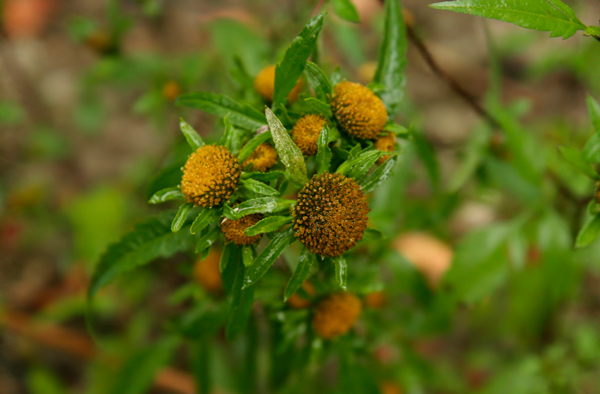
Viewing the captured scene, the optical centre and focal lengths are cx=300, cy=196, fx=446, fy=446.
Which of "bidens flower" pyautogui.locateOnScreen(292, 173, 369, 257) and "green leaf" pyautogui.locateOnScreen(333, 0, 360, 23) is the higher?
"green leaf" pyautogui.locateOnScreen(333, 0, 360, 23)

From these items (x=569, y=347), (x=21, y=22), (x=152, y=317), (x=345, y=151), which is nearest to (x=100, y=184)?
(x=152, y=317)

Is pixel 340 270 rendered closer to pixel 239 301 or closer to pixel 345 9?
pixel 239 301

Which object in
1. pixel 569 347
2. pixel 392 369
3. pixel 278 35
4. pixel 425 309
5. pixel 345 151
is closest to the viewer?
pixel 345 151

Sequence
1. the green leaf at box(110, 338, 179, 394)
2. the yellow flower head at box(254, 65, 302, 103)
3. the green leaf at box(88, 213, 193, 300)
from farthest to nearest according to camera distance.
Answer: the green leaf at box(110, 338, 179, 394)
the yellow flower head at box(254, 65, 302, 103)
the green leaf at box(88, 213, 193, 300)

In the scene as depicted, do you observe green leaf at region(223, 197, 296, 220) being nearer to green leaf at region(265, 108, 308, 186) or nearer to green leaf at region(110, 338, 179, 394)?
green leaf at region(265, 108, 308, 186)

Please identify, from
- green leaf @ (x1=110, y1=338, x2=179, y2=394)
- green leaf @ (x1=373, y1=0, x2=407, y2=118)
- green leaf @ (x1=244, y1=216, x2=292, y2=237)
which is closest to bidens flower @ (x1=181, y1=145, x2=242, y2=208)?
green leaf @ (x1=244, y1=216, x2=292, y2=237)

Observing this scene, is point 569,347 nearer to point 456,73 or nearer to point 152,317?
point 456,73
